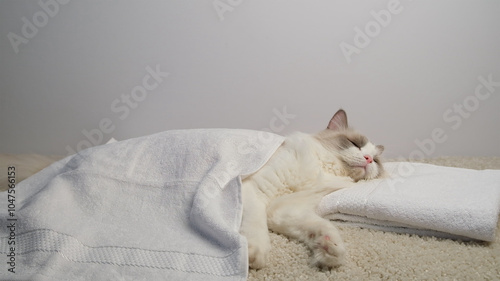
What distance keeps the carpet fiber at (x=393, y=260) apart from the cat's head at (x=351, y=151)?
0.36m

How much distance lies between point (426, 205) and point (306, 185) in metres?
0.45

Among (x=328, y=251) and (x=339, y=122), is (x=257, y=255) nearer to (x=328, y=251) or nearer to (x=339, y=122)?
(x=328, y=251)

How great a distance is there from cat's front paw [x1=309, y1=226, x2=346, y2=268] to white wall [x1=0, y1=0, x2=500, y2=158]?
48.6 inches

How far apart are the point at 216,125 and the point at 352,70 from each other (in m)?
0.88

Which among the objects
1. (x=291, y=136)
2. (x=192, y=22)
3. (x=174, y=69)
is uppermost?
(x=192, y=22)

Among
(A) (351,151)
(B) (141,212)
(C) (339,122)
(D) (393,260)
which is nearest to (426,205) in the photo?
(D) (393,260)

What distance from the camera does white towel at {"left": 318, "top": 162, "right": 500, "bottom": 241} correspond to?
1286 mm

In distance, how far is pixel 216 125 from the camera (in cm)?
238

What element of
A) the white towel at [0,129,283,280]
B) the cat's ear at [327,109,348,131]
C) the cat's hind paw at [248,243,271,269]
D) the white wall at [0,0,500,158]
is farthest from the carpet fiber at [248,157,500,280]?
the white wall at [0,0,500,158]

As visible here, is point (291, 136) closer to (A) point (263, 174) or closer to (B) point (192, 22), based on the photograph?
(A) point (263, 174)

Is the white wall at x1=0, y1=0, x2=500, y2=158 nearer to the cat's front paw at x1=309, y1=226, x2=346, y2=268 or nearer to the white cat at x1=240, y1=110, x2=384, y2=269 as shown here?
the white cat at x1=240, y1=110, x2=384, y2=269

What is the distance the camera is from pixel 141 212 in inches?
52.4

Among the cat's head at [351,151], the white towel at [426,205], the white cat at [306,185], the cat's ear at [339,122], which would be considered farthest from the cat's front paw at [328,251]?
the cat's ear at [339,122]

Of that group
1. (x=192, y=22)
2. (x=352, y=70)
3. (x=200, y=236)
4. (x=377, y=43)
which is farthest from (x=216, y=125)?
(x=200, y=236)
